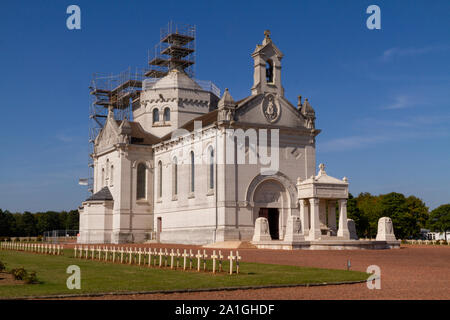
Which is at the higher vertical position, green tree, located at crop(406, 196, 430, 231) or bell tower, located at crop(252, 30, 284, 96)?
bell tower, located at crop(252, 30, 284, 96)

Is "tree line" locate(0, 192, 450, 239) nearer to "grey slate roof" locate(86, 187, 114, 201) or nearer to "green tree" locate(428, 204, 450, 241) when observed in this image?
"green tree" locate(428, 204, 450, 241)

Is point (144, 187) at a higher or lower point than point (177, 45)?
lower

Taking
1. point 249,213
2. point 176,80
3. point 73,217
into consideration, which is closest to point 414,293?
point 249,213

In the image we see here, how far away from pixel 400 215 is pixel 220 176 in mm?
45432

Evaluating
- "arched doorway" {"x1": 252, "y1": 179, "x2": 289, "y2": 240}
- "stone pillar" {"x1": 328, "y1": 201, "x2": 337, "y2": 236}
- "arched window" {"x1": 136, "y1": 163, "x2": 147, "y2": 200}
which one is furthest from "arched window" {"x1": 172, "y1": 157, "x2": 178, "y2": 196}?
"stone pillar" {"x1": 328, "y1": 201, "x2": 337, "y2": 236}

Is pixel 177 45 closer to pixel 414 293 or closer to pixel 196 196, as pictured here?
pixel 196 196

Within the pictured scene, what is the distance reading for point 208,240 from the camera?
4847 centimetres

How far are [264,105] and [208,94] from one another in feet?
57.5

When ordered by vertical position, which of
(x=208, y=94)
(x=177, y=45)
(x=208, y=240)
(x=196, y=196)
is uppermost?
(x=177, y=45)

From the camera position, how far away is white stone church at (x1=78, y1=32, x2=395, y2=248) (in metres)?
45.0

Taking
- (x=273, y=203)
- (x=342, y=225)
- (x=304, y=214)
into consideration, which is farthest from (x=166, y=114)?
(x=342, y=225)

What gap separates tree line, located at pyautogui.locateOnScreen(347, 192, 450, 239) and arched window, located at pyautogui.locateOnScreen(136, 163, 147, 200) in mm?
36040

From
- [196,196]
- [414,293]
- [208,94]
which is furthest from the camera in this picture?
[208,94]
